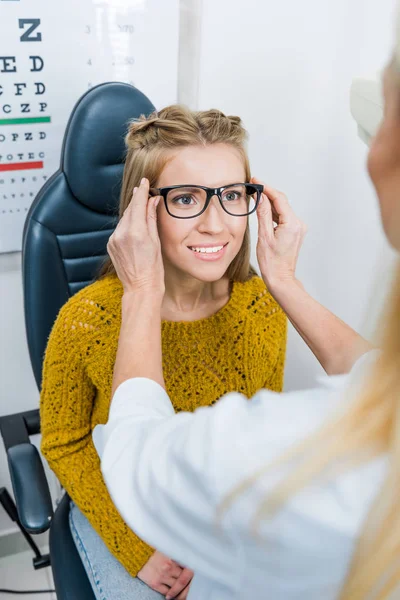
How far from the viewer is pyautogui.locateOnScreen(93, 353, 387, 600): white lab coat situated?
19.1 inches

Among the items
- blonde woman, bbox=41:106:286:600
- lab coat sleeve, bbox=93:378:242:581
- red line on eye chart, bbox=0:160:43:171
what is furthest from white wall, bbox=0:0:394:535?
lab coat sleeve, bbox=93:378:242:581

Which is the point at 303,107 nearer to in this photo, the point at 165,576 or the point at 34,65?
the point at 34,65

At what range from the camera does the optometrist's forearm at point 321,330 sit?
0.95m

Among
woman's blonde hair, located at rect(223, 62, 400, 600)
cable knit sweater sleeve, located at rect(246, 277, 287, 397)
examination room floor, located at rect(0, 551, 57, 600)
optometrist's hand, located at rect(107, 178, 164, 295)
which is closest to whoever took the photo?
woman's blonde hair, located at rect(223, 62, 400, 600)

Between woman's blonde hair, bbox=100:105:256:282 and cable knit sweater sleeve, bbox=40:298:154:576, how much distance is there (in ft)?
0.94

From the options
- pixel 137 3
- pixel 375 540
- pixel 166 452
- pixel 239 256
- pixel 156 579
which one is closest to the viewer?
pixel 375 540

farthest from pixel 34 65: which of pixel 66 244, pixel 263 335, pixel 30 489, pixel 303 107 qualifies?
pixel 30 489

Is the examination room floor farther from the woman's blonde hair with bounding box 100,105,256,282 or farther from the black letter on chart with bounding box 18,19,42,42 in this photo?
the black letter on chart with bounding box 18,19,42,42

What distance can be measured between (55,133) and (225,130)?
491 mm

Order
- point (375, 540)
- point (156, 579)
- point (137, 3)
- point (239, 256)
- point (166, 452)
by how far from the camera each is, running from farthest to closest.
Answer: point (137, 3) → point (239, 256) → point (156, 579) → point (166, 452) → point (375, 540)

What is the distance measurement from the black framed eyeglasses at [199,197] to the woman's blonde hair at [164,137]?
66 millimetres

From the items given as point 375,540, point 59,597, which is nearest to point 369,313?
point 375,540

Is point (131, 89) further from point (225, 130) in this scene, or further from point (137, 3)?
point (137, 3)

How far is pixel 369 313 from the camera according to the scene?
0.55m
